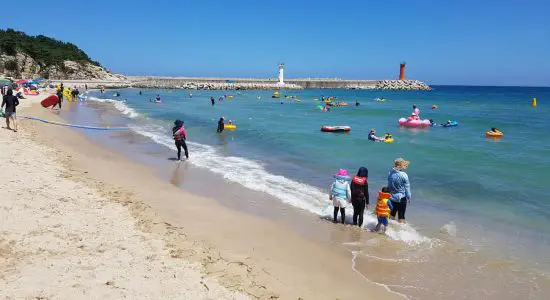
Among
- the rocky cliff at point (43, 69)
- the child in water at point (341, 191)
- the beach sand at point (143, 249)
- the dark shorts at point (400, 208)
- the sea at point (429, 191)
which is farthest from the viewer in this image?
the rocky cliff at point (43, 69)

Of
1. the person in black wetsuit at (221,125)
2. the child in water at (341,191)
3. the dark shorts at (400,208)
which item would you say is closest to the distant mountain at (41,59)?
the person in black wetsuit at (221,125)

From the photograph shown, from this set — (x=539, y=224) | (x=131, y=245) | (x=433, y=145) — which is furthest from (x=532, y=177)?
(x=131, y=245)

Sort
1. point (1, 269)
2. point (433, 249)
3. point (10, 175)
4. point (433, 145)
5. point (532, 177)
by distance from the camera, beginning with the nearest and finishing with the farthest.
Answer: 1. point (1, 269)
2. point (433, 249)
3. point (10, 175)
4. point (532, 177)
5. point (433, 145)

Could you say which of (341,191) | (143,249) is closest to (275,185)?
(341,191)

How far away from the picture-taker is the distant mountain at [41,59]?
270 ft

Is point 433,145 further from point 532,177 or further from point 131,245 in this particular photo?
point 131,245

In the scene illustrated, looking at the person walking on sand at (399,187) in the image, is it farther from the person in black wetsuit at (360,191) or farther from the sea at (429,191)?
the person in black wetsuit at (360,191)

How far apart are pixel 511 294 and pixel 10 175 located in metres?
9.56

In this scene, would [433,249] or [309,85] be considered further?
[309,85]

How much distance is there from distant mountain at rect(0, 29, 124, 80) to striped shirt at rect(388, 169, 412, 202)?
89.9 meters

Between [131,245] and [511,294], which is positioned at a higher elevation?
[131,245]

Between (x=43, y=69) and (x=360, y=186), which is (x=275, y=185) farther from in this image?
(x=43, y=69)

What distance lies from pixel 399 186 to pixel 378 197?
65 centimetres

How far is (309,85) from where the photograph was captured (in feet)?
440
